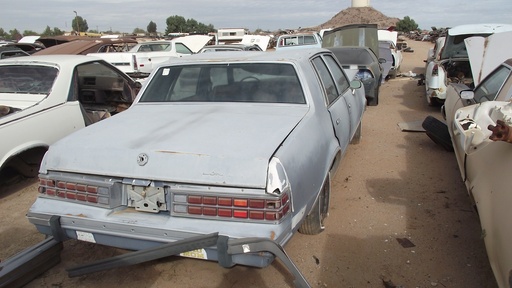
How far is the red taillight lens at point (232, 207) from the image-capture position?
222cm

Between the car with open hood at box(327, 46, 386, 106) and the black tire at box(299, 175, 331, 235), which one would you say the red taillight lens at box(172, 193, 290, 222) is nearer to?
the black tire at box(299, 175, 331, 235)

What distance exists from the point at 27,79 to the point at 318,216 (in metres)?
4.28

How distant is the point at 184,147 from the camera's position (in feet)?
8.12

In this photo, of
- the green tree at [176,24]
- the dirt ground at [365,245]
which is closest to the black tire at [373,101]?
the dirt ground at [365,245]

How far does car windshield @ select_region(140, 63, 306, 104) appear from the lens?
3.48m

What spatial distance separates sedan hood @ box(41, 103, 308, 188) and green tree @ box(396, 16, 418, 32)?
284ft

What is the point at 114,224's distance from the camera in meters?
2.41

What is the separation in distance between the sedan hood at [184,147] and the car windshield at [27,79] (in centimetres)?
232

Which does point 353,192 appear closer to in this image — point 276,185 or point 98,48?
point 276,185

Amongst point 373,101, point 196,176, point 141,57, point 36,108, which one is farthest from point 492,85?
point 141,57

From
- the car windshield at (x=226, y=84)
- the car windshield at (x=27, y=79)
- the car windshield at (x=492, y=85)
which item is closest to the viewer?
the car windshield at (x=226, y=84)

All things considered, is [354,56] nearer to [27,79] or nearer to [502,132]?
[27,79]

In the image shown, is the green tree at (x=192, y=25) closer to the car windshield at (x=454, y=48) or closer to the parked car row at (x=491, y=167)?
the car windshield at (x=454, y=48)

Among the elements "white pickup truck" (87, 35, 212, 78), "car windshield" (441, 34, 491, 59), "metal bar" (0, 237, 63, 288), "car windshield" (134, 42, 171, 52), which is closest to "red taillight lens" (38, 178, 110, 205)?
"metal bar" (0, 237, 63, 288)
